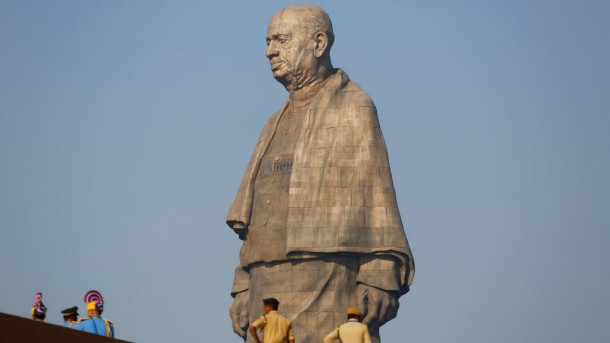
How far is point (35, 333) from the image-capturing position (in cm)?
1880

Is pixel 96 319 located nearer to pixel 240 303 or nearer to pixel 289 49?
pixel 240 303

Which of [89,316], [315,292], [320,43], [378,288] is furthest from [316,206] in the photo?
[89,316]

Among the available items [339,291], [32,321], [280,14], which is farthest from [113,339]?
[280,14]

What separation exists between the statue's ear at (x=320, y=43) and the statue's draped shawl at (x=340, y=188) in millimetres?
670

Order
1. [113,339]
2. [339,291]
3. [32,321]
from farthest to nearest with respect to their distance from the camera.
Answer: [339,291] → [113,339] → [32,321]

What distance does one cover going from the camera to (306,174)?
109ft

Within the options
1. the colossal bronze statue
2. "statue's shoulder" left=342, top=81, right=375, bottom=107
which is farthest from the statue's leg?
"statue's shoulder" left=342, top=81, right=375, bottom=107

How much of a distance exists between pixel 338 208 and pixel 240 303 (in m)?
3.03

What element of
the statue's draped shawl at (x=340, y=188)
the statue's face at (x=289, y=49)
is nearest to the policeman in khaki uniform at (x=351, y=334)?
the statue's draped shawl at (x=340, y=188)

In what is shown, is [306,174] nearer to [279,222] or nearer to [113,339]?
[279,222]

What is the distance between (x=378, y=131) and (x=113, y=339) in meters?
14.5

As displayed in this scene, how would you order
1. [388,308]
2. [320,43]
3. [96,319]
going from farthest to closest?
[320,43], [388,308], [96,319]

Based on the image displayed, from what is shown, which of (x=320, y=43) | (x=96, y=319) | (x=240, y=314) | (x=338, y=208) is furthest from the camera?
(x=240, y=314)

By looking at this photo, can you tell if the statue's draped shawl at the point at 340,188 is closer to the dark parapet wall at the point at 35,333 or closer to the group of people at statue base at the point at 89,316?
the group of people at statue base at the point at 89,316
